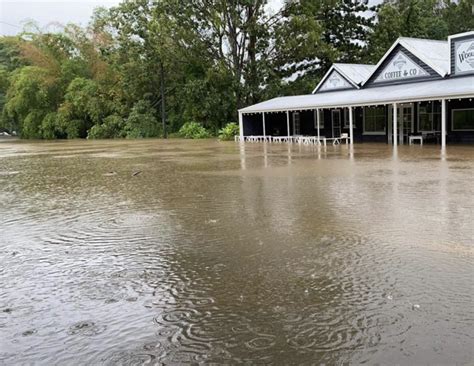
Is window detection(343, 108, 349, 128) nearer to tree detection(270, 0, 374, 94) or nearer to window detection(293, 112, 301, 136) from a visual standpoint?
window detection(293, 112, 301, 136)

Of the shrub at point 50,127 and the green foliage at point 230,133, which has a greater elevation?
the shrub at point 50,127

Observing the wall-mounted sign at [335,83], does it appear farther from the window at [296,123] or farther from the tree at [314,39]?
the tree at [314,39]

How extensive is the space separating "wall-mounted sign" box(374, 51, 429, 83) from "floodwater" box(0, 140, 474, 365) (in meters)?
13.7

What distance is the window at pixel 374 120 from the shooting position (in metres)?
24.4

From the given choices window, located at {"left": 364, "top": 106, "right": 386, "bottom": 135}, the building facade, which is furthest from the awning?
window, located at {"left": 364, "top": 106, "right": 386, "bottom": 135}

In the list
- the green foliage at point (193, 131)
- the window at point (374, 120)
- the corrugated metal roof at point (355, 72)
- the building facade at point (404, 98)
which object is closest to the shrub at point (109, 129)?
the green foliage at point (193, 131)

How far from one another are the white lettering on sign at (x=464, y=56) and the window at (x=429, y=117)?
6.92 feet

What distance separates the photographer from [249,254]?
5.55 metres

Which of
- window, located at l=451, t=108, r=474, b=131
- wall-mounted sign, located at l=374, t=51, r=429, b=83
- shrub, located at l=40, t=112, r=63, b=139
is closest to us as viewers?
window, located at l=451, t=108, r=474, b=131

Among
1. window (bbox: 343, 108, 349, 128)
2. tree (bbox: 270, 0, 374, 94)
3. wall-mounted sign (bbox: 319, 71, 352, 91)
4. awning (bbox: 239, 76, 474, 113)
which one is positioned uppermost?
tree (bbox: 270, 0, 374, 94)

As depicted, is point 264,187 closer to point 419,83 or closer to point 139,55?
point 419,83

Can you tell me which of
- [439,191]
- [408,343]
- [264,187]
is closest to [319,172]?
[264,187]

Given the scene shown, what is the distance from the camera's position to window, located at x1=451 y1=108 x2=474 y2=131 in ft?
68.0

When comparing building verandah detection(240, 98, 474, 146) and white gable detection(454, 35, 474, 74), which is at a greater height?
white gable detection(454, 35, 474, 74)
